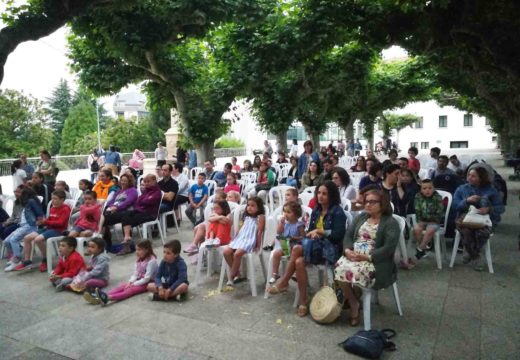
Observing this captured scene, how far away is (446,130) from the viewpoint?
169ft

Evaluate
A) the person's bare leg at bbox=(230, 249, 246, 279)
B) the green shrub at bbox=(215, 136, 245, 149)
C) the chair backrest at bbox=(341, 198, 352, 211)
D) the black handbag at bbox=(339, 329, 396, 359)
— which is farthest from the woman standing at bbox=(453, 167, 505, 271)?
the green shrub at bbox=(215, 136, 245, 149)

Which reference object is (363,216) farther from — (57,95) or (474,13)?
(57,95)

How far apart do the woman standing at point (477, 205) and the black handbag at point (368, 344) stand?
2.40 meters

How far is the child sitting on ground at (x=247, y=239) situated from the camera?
4734mm

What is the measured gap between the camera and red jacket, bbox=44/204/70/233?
5.95 meters

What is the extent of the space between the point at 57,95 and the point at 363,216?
68892 mm

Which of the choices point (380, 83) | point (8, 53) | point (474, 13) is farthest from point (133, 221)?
point (380, 83)

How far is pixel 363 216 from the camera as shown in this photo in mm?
3939

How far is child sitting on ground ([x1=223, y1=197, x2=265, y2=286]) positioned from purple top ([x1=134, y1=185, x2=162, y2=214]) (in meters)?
2.27

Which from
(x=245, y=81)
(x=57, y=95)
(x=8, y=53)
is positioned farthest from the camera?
(x=57, y=95)

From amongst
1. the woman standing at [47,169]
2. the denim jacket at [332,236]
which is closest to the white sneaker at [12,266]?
the woman standing at [47,169]

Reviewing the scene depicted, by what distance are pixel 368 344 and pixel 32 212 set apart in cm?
516

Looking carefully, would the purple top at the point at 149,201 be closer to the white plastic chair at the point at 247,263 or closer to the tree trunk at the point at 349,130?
the white plastic chair at the point at 247,263

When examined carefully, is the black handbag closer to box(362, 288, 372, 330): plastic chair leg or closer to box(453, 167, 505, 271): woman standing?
box(362, 288, 372, 330): plastic chair leg
